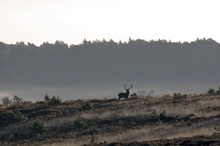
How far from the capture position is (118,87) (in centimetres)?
16100

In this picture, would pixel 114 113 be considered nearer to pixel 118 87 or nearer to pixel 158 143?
pixel 158 143

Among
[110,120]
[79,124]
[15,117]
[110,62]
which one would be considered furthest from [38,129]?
[110,62]

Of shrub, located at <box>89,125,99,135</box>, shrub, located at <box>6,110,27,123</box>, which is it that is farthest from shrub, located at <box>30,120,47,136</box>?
shrub, located at <box>6,110,27,123</box>

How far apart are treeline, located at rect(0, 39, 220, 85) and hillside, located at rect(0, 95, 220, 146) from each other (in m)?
117

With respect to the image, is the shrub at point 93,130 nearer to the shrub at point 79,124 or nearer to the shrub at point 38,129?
the shrub at point 79,124

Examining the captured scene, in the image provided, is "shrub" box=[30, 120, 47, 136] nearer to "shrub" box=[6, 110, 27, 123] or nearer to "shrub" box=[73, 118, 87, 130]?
"shrub" box=[73, 118, 87, 130]

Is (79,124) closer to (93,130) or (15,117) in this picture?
(93,130)

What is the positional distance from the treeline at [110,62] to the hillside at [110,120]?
117 metres

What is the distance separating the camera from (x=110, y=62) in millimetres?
185000

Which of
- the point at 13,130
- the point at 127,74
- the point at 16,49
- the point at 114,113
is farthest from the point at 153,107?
the point at 16,49

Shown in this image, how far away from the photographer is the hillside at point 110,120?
38344 millimetres

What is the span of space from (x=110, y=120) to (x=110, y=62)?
141m

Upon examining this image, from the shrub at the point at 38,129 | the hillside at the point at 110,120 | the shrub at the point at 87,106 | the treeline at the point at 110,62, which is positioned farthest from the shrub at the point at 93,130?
the treeline at the point at 110,62

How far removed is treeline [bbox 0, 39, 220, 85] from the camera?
568 feet
